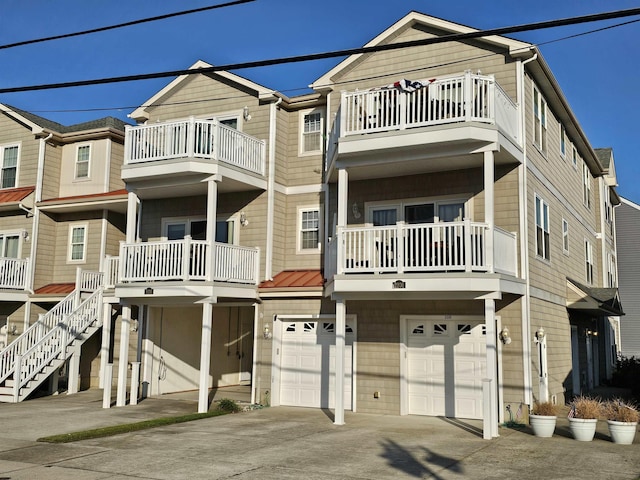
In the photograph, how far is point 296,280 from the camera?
1739 centimetres

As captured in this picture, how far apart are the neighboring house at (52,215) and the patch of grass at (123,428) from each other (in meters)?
7.84

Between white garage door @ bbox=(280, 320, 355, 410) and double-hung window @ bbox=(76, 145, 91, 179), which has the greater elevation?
double-hung window @ bbox=(76, 145, 91, 179)

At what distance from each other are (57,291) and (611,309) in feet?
56.5

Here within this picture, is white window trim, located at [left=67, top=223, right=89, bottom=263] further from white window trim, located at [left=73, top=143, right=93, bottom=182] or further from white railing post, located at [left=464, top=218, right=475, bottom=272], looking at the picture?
white railing post, located at [left=464, top=218, right=475, bottom=272]

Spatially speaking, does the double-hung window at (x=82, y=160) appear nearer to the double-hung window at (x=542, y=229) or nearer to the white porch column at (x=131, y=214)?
the white porch column at (x=131, y=214)

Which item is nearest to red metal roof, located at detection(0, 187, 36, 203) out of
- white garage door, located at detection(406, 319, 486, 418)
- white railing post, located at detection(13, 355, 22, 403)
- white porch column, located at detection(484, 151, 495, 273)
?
white railing post, located at detection(13, 355, 22, 403)

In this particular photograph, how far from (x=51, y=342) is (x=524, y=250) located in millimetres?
13324

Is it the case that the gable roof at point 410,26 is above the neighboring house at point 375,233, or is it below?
above

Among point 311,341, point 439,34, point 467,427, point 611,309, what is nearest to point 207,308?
point 311,341

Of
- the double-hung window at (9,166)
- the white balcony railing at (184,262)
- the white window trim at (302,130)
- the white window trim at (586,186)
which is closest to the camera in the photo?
the white balcony railing at (184,262)

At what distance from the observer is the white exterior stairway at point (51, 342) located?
1814cm

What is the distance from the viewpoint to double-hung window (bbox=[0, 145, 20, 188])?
23.2 meters

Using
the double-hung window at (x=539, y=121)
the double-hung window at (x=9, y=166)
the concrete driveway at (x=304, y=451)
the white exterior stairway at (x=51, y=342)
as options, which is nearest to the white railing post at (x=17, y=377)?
the white exterior stairway at (x=51, y=342)

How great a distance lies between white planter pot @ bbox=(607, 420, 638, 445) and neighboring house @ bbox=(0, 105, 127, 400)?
15.5 meters
